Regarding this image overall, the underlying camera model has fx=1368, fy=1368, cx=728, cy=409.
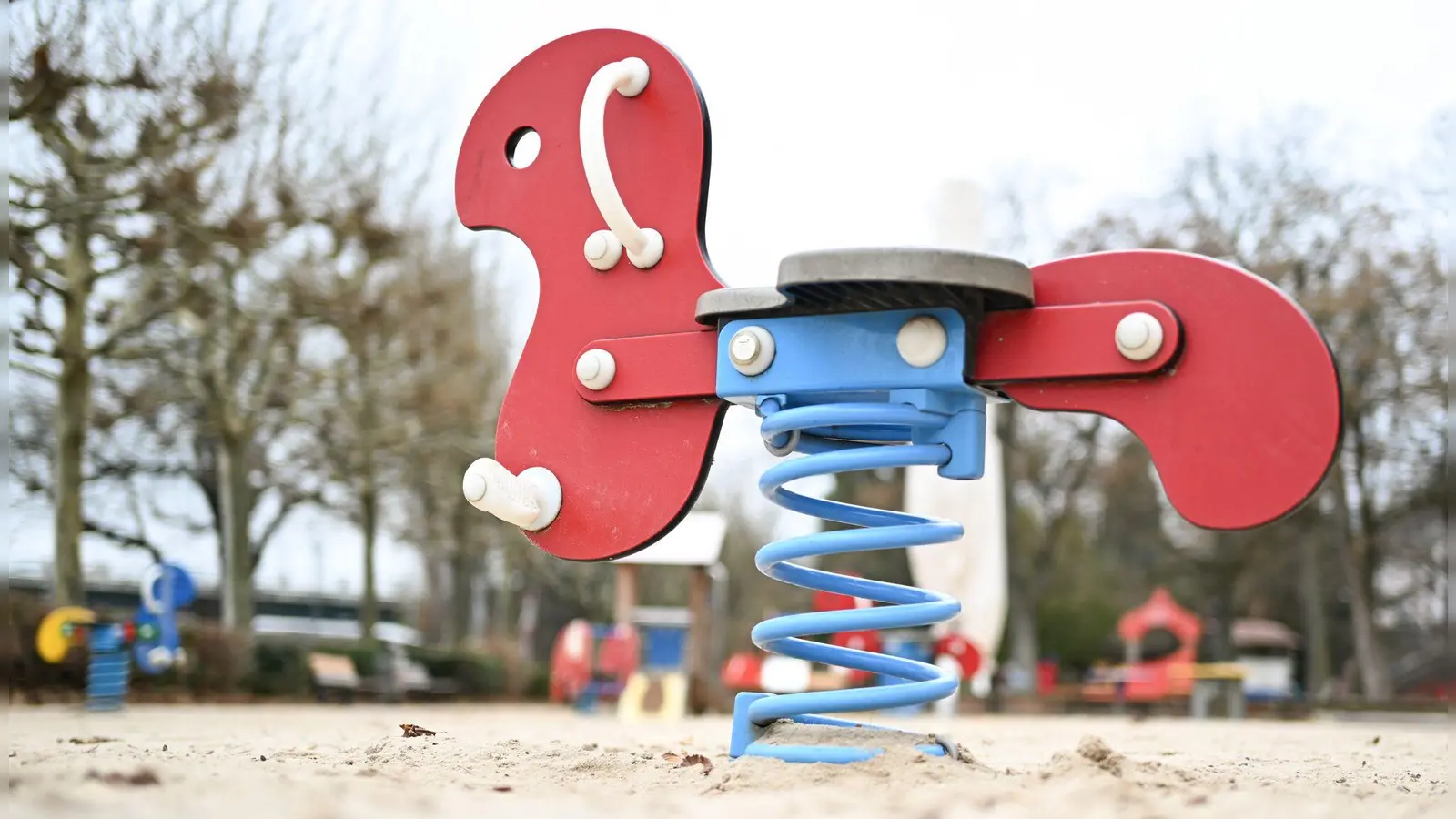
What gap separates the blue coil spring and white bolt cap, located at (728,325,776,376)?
0.43ft

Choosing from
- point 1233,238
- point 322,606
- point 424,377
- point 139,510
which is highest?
point 1233,238

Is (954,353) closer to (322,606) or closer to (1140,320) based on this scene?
(1140,320)

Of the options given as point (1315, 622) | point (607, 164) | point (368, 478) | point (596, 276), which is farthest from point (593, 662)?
point (1315, 622)

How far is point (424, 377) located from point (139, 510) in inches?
320

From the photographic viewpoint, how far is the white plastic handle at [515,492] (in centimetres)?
406

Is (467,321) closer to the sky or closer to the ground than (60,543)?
closer to the sky

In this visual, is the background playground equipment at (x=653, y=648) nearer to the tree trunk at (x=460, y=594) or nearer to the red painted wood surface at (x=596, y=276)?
the red painted wood surface at (x=596, y=276)

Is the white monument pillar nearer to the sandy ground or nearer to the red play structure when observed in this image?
the red play structure

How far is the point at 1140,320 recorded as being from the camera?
3607 millimetres

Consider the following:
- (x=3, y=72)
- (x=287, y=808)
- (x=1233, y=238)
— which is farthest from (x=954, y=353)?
(x=1233, y=238)

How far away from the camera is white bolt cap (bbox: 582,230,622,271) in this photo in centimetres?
438

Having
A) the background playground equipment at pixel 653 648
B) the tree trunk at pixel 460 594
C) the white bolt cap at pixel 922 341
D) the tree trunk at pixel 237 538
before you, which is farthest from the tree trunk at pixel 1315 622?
the white bolt cap at pixel 922 341

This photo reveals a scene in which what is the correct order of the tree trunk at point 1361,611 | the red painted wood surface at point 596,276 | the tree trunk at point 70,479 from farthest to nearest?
the tree trunk at point 1361,611 < the tree trunk at point 70,479 < the red painted wood surface at point 596,276

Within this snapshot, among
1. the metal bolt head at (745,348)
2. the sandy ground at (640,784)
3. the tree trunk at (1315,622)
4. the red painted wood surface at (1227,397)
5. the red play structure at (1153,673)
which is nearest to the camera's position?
the sandy ground at (640,784)
